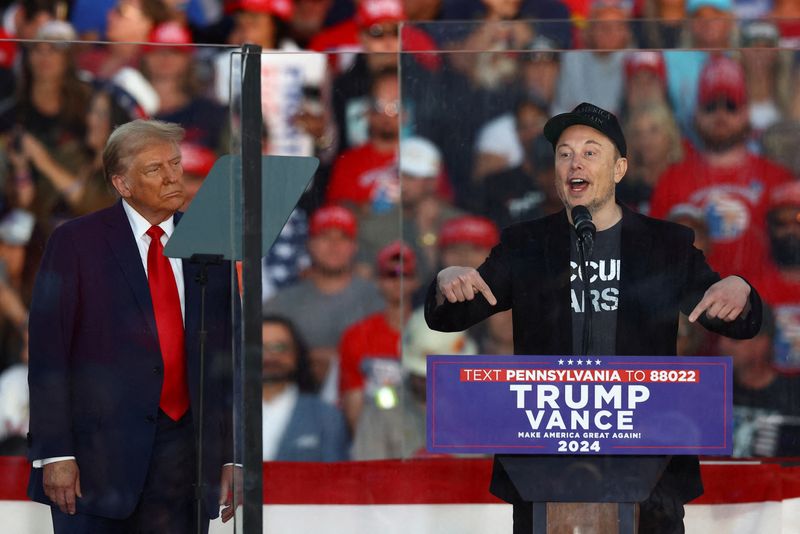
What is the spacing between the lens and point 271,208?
3.43 m

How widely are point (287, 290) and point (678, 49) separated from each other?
1.24m

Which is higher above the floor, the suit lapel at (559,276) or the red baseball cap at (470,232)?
the red baseball cap at (470,232)

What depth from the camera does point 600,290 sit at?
3494mm

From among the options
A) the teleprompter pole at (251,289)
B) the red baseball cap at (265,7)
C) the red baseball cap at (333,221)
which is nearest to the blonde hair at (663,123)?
the red baseball cap at (333,221)

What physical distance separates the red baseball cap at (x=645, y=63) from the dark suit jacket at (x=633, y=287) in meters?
0.37

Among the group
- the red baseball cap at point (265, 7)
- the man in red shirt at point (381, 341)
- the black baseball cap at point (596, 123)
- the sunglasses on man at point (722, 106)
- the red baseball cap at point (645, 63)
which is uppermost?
the red baseball cap at point (265, 7)

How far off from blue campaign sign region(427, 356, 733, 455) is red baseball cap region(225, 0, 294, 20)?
7.04 ft

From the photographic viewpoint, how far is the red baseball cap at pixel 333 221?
11.8 ft

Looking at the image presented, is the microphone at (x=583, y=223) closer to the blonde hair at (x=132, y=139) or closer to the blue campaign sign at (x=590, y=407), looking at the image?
the blue campaign sign at (x=590, y=407)

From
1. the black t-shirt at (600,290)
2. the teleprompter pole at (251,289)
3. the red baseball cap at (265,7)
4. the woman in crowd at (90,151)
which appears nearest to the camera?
the teleprompter pole at (251,289)

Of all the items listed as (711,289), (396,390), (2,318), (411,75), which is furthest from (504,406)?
(2,318)

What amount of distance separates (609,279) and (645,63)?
1.92 feet

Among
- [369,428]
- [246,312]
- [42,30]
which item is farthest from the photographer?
[42,30]

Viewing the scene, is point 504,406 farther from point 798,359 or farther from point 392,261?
point 798,359
